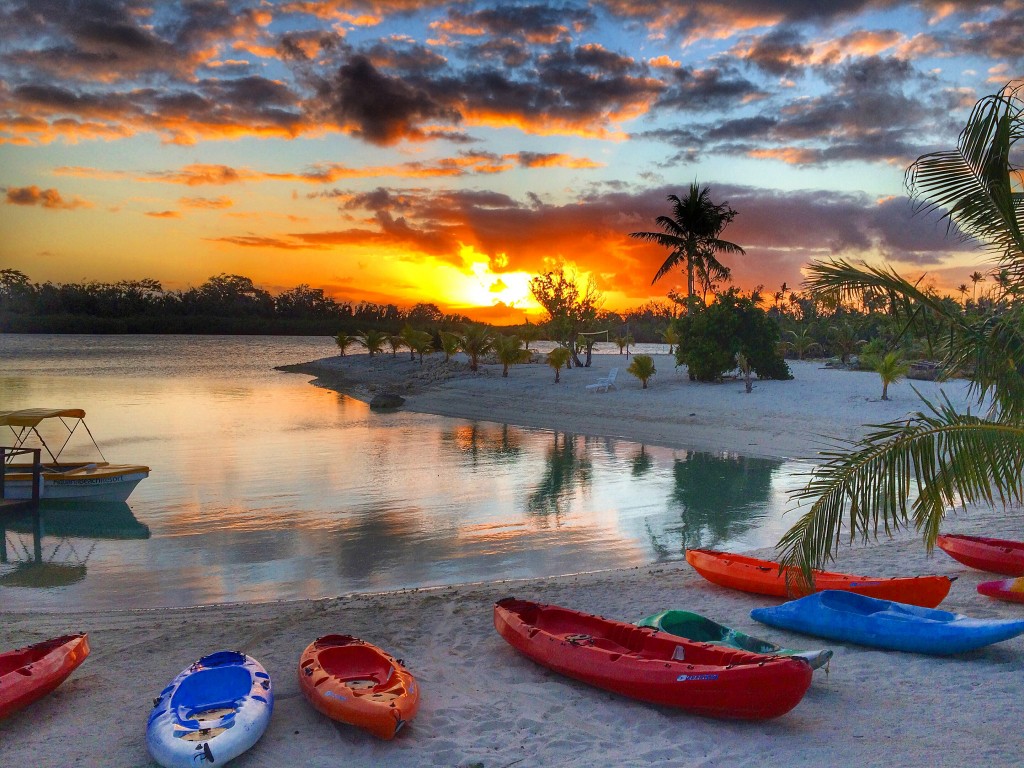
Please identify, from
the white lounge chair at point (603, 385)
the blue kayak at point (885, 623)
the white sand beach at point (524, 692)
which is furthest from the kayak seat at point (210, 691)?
the white lounge chair at point (603, 385)

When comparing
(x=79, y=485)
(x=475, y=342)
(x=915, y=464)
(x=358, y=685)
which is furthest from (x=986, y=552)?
(x=475, y=342)

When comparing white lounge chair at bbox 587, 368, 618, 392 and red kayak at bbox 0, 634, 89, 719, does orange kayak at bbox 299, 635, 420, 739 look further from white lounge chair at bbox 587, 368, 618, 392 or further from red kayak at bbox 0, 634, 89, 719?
white lounge chair at bbox 587, 368, 618, 392

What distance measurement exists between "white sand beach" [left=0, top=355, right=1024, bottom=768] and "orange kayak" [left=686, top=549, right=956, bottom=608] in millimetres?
205

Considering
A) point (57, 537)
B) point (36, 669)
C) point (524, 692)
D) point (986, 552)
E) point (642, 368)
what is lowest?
point (57, 537)

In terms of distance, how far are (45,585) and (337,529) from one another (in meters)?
5.06

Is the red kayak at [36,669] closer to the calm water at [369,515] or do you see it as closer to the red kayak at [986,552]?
the calm water at [369,515]

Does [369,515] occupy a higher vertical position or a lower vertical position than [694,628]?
lower

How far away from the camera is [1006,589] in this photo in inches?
348

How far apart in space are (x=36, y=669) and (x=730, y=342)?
31.2 m

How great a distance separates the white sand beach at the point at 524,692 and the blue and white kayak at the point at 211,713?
0.25 m

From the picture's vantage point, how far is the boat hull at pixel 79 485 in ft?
58.1

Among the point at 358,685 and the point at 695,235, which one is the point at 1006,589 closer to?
the point at 358,685

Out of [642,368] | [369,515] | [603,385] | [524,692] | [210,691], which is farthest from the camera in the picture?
[603,385]

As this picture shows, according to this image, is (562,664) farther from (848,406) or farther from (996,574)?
(848,406)
